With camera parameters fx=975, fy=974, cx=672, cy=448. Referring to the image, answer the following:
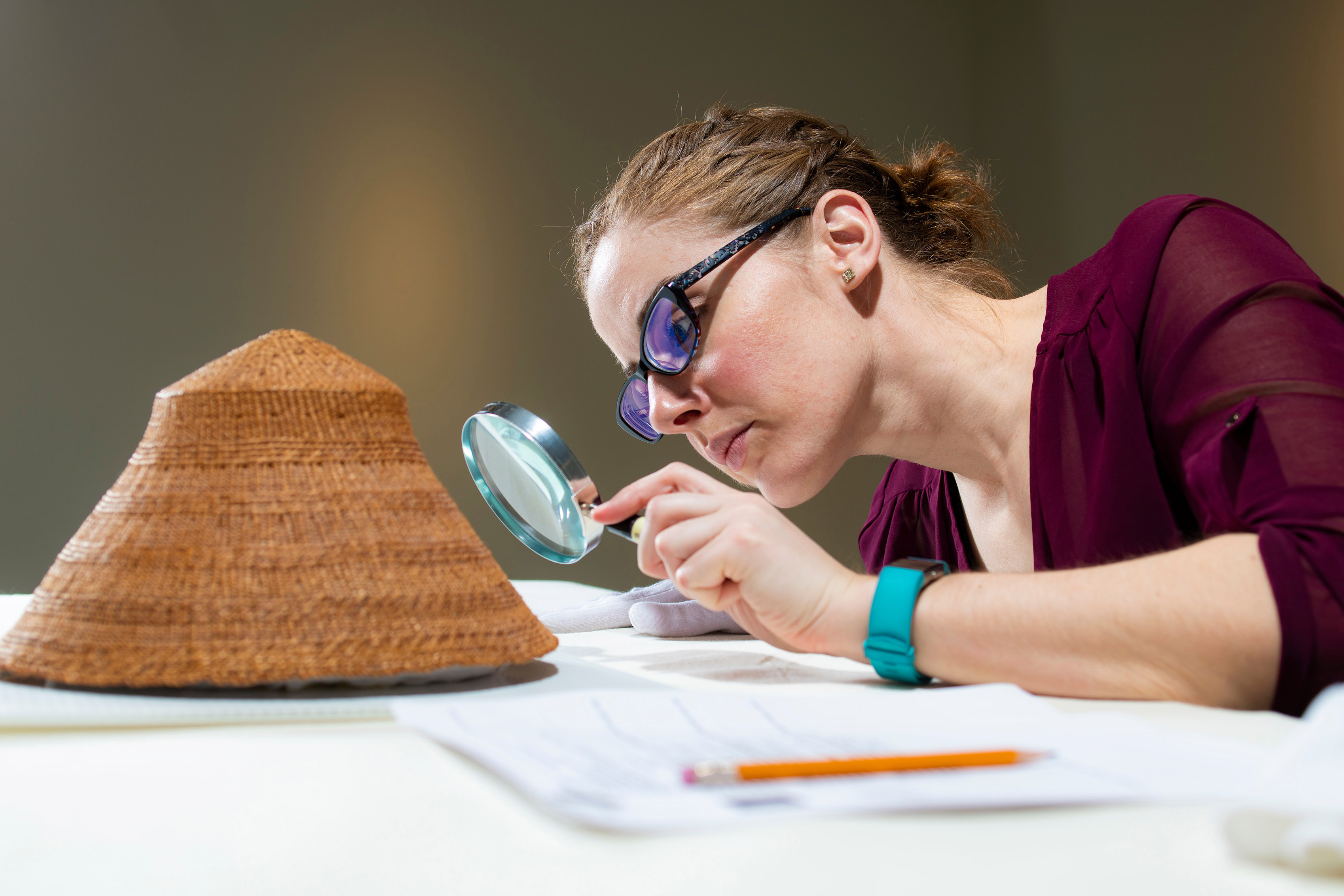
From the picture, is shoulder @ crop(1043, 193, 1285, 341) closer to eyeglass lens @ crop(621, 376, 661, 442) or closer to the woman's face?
the woman's face

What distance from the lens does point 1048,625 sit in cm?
83

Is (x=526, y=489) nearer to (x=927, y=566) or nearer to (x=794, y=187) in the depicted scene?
(x=927, y=566)

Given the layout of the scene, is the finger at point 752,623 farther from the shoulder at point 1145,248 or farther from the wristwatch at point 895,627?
the shoulder at point 1145,248

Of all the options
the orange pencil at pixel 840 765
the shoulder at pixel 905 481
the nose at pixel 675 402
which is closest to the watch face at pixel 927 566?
the orange pencil at pixel 840 765

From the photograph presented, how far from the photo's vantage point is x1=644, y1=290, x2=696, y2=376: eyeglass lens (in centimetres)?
138

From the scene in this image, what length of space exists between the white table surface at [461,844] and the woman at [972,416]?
14.3 inches

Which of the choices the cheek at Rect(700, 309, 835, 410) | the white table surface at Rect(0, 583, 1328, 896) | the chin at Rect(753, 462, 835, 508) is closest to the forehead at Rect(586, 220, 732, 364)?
the cheek at Rect(700, 309, 835, 410)

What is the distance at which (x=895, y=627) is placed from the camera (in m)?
0.89

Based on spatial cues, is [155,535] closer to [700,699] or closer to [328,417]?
[328,417]

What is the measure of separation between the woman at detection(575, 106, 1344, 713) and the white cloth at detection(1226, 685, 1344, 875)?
33 centimetres

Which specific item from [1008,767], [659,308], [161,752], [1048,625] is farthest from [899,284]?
[161,752]

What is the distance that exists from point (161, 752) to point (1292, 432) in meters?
0.92

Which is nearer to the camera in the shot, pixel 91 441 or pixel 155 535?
pixel 155 535

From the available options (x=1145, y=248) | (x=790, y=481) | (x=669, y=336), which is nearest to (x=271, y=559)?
(x=669, y=336)
